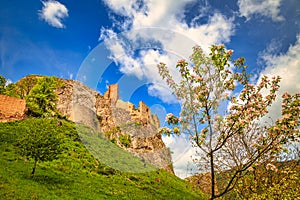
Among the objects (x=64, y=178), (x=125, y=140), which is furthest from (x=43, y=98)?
(x=64, y=178)

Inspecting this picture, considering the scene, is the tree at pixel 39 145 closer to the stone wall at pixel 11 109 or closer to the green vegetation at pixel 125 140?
the stone wall at pixel 11 109

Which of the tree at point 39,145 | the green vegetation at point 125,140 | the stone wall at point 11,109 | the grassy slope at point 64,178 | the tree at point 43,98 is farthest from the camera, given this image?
the green vegetation at point 125,140

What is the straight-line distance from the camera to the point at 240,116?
6883 mm

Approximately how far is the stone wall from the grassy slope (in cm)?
232

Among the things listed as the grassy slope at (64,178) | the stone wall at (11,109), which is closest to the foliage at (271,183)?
the grassy slope at (64,178)

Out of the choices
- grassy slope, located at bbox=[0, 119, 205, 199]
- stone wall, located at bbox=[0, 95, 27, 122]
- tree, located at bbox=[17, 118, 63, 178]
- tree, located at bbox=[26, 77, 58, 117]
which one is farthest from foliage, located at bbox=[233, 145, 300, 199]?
tree, located at bbox=[26, 77, 58, 117]

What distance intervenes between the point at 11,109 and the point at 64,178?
2282 centimetres

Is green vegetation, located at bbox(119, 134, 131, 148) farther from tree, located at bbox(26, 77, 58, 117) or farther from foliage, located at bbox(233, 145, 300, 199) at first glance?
foliage, located at bbox(233, 145, 300, 199)

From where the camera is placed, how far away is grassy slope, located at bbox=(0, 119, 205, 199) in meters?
17.0

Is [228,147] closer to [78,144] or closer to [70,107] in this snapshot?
[78,144]

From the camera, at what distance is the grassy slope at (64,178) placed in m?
17.0

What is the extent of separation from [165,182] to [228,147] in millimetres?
28394

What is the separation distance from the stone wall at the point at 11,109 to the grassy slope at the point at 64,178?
2.32 m

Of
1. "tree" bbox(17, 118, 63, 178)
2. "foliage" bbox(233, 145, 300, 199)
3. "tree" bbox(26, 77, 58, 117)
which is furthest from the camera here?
"tree" bbox(26, 77, 58, 117)
